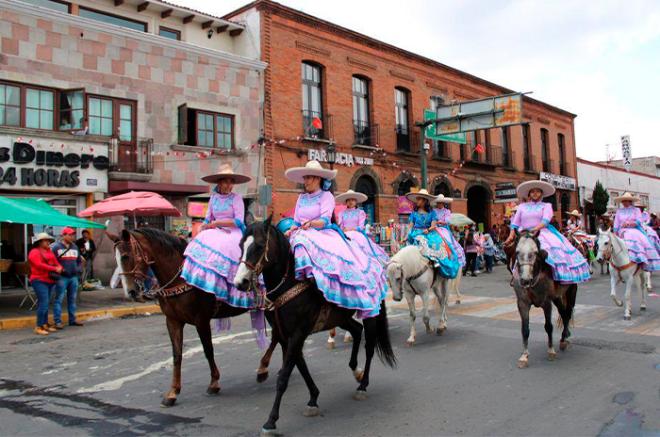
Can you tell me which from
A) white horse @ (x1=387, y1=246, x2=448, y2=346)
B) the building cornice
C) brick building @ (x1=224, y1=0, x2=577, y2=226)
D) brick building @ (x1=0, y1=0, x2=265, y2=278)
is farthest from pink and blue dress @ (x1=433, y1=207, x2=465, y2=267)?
the building cornice

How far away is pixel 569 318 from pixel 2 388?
768cm

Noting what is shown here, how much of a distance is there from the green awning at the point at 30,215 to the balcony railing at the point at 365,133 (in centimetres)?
1394

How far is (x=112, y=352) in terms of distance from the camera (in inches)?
328

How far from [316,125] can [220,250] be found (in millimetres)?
15927

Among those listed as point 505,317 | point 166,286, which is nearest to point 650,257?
point 505,317

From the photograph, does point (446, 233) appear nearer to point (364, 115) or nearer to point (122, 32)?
point (122, 32)

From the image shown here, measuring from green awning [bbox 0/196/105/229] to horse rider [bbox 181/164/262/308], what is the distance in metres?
6.50

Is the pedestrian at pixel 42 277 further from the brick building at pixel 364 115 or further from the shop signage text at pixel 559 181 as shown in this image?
the shop signage text at pixel 559 181

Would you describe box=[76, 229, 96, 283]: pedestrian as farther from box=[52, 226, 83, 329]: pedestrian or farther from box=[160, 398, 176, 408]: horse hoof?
box=[160, 398, 176, 408]: horse hoof

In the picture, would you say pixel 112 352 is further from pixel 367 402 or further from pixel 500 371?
pixel 500 371

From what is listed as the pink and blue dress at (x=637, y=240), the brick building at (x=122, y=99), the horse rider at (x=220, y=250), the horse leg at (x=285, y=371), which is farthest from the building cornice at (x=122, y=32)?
the horse leg at (x=285, y=371)

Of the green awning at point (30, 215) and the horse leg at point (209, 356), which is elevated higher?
the green awning at point (30, 215)

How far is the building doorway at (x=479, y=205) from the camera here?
31594 millimetres

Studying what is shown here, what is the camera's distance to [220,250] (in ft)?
19.6
